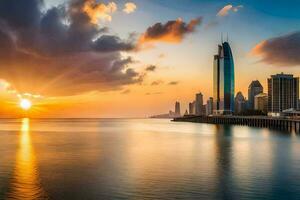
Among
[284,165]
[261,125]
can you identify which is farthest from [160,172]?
[261,125]

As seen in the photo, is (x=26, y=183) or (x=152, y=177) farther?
(x=152, y=177)

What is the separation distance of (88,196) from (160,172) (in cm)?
1376

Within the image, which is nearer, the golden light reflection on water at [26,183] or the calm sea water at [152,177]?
the golden light reflection on water at [26,183]

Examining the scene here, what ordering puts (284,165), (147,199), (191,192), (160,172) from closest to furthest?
(147,199) < (191,192) < (160,172) < (284,165)

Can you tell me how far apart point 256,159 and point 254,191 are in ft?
74.4

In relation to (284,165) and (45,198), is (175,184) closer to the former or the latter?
(45,198)

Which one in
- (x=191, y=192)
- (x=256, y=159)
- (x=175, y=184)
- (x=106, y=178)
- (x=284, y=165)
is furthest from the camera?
(x=256, y=159)

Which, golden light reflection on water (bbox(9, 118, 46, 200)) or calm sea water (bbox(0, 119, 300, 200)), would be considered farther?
calm sea water (bbox(0, 119, 300, 200))

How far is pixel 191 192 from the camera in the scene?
1258 inches

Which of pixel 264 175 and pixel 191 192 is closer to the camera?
pixel 191 192

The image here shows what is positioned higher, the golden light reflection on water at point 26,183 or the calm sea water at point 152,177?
the calm sea water at point 152,177

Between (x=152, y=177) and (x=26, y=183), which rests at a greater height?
(x=152, y=177)

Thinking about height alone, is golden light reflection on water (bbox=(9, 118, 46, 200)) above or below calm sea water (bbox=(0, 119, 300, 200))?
below

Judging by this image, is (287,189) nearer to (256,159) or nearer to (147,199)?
(147,199)
